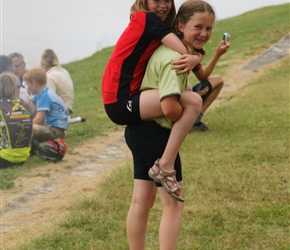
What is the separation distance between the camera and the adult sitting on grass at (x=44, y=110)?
7.87 meters

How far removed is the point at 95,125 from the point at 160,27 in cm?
641

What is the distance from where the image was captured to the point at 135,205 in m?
3.24

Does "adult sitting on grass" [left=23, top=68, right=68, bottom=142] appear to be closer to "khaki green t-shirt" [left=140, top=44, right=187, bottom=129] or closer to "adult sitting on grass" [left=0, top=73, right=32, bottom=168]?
"adult sitting on grass" [left=0, top=73, right=32, bottom=168]

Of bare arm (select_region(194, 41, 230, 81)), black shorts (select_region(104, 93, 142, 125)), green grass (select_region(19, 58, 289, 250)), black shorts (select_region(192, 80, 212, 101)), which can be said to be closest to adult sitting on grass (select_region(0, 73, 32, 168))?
Result: green grass (select_region(19, 58, 289, 250))

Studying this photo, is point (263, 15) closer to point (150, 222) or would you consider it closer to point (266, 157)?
point (266, 157)

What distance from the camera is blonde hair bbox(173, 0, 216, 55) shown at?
3098mm

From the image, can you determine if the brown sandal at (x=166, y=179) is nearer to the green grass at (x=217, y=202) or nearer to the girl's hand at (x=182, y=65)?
the girl's hand at (x=182, y=65)

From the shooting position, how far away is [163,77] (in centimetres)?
296

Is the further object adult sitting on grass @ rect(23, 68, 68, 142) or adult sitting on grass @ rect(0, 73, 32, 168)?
adult sitting on grass @ rect(23, 68, 68, 142)

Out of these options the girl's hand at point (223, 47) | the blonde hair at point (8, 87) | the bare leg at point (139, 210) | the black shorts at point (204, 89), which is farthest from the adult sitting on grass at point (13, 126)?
the bare leg at point (139, 210)

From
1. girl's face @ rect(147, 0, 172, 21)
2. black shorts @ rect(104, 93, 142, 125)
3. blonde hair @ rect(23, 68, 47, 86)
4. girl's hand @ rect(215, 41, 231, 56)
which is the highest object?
girl's face @ rect(147, 0, 172, 21)

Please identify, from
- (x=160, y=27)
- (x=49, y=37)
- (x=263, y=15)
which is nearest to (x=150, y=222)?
(x=160, y=27)

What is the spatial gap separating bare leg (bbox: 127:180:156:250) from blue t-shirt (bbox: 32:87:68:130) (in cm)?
491

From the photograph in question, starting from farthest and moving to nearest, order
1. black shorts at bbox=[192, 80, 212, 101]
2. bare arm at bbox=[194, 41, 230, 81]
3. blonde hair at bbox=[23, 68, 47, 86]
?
blonde hair at bbox=[23, 68, 47, 86] → black shorts at bbox=[192, 80, 212, 101] → bare arm at bbox=[194, 41, 230, 81]
